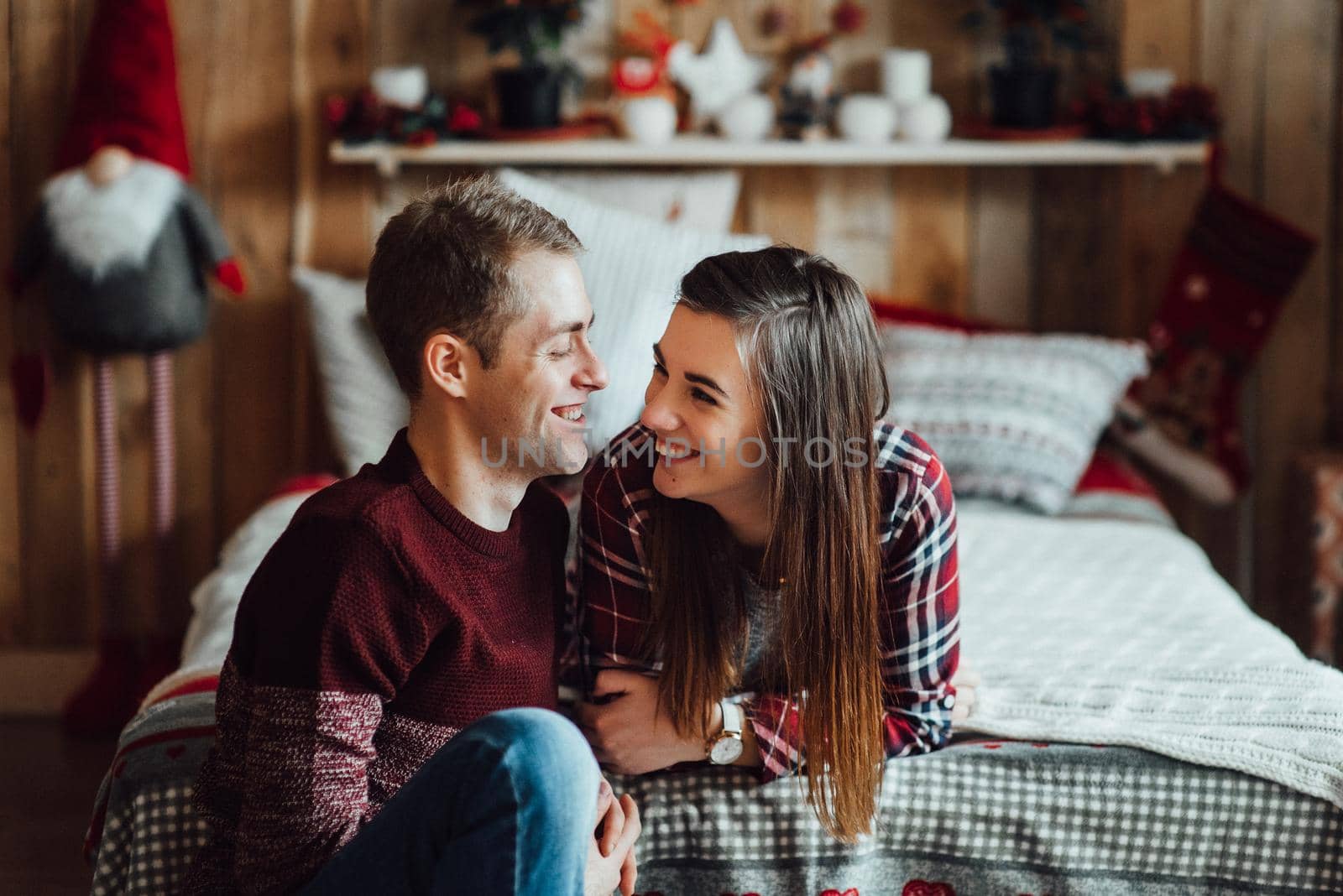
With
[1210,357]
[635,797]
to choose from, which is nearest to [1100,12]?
[1210,357]

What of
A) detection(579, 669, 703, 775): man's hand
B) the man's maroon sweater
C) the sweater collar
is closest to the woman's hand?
detection(579, 669, 703, 775): man's hand

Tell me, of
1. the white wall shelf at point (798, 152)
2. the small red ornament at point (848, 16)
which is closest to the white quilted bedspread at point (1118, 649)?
the white wall shelf at point (798, 152)

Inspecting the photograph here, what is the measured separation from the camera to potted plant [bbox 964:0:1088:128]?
241 cm

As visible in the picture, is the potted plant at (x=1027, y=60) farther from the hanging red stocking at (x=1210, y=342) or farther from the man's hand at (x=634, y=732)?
the man's hand at (x=634, y=732)

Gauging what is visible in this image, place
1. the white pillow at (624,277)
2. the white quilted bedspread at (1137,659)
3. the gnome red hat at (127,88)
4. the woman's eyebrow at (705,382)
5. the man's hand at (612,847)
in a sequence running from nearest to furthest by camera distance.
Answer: the man's hand at (612,847) < the woman's eyebrow at (705,382) < the white quilted bedspread at (1137,659) < the white pillow at (624,277) < the gnome red hat at (127,88)

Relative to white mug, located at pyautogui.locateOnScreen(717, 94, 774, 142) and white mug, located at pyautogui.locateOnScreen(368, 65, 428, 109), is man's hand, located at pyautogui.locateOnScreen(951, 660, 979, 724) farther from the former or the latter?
white mug, located at pyautogui.locateOnScreen(368, 65, 428, 109)

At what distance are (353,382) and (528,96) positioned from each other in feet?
2.03

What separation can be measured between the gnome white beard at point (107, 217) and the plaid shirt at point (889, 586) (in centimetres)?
129

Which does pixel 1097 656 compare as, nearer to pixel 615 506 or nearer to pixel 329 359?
pixel 615 506

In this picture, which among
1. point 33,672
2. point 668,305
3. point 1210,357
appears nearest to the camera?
point 668,305

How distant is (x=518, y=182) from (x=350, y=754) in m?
1.47

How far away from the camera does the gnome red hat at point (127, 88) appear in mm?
2350

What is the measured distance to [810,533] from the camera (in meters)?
1.31

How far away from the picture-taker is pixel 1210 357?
2.51 m
